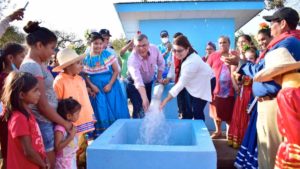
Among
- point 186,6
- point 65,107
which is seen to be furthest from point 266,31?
point 186,6

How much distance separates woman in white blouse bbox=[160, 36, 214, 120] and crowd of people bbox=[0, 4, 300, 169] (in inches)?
0.4

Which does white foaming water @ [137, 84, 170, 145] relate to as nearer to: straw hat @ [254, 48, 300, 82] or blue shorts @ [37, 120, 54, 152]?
blue shorts @ [37, 120, 54, 152]

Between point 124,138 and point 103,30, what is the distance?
2.48m

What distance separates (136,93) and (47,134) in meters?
2.12

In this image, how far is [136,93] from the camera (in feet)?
15.2

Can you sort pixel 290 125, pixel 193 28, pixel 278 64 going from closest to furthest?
pixel 290 125, pixel 278 64, pixel 193 28

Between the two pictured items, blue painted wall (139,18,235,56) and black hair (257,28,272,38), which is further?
blue painted wall (139,18,235,56)

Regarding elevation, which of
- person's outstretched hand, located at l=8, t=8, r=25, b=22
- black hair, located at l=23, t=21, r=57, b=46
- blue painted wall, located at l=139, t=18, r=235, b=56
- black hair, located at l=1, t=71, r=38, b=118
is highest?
blue painted wall, located at l=139, t=18, r=235, b=56

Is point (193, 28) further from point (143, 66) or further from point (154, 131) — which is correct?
point (154, 131)

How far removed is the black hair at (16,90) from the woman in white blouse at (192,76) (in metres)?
1.56

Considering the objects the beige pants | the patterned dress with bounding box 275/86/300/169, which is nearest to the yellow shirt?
the beige pants

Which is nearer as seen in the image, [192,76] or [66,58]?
[66,58]

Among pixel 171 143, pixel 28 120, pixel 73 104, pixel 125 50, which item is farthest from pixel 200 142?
pixel 125 50

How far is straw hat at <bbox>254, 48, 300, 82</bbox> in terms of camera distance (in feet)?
7.60
